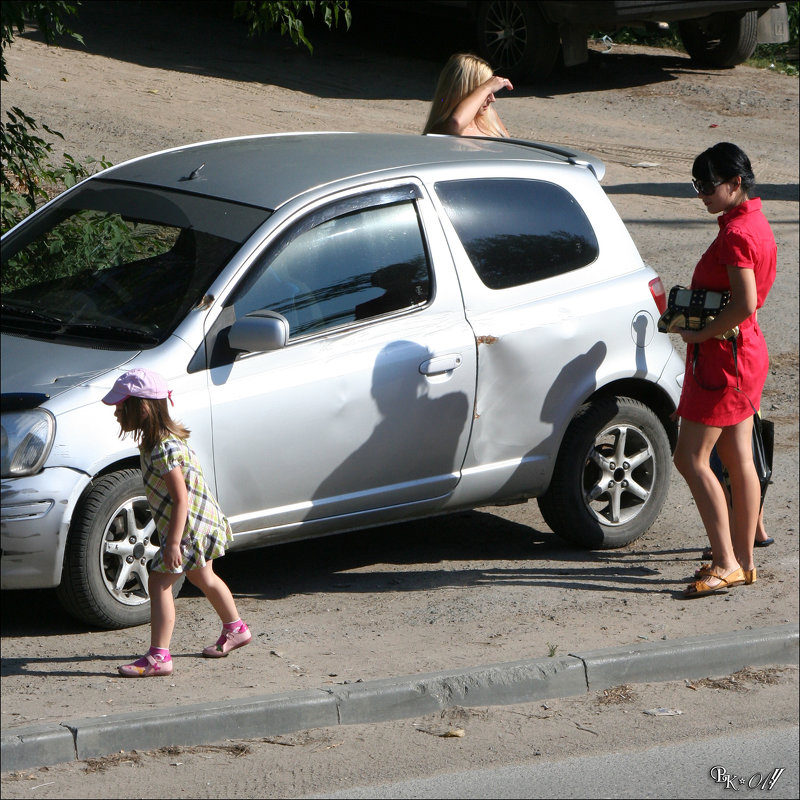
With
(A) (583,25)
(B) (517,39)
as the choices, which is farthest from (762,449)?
(B) (517,39)

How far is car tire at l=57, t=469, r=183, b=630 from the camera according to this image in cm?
501

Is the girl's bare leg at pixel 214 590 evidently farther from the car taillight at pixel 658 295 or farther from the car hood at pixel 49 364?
the car taillight at pixel 658 295

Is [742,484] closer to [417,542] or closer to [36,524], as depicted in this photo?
[417,542]

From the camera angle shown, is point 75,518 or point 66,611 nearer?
point 75,518

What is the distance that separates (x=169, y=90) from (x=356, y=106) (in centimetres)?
209

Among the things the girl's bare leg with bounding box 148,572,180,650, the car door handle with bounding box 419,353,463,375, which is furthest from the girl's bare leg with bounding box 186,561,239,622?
the car door handle with bounding box 419,353,463,375

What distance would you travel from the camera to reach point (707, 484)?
235 inches

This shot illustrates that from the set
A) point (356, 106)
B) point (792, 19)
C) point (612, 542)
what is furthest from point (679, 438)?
point (792, 19)

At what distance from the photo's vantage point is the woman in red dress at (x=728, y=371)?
5.70m

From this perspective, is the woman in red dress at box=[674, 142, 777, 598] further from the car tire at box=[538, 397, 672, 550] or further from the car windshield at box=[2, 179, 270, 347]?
the car windshield at box=[2, 179, 270, 347]

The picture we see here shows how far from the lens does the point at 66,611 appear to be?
17.7 feet

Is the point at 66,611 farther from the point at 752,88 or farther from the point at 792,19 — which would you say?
the point at 792,19

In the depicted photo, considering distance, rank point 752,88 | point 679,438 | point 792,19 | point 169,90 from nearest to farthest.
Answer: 1. point 679,438
2. point 169,90
3. point 752,88
4. point 792,19

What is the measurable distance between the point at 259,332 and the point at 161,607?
1107mm
